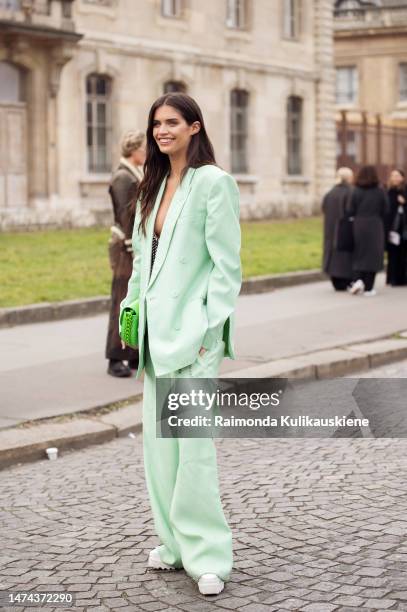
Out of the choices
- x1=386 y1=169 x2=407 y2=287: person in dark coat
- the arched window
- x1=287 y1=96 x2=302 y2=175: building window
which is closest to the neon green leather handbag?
x1=386 y1=169 x2=407 y2=287: person in dark coat

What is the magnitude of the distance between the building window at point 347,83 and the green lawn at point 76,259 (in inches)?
1014

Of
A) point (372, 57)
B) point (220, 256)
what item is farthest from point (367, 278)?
point (372, 57)

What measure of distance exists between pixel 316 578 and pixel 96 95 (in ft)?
79.0

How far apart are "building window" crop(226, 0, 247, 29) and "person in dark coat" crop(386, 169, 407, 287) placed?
52.7 ft

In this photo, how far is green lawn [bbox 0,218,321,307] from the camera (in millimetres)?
14039

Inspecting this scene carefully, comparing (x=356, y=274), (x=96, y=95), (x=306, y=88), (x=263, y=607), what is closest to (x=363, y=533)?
(x=263, y=607)

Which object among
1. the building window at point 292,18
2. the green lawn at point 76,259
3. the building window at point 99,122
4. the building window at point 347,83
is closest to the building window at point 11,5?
the building window at point 99,122

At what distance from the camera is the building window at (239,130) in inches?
1264

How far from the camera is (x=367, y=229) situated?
15758 mm

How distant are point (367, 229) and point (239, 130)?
17.0 m

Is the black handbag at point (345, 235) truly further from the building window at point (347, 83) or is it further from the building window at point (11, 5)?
the building window at point (347, 83)

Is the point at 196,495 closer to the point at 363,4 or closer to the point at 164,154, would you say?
the point at 164,154

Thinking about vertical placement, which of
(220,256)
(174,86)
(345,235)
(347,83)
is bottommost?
(345,235)

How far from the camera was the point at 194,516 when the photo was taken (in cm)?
442
